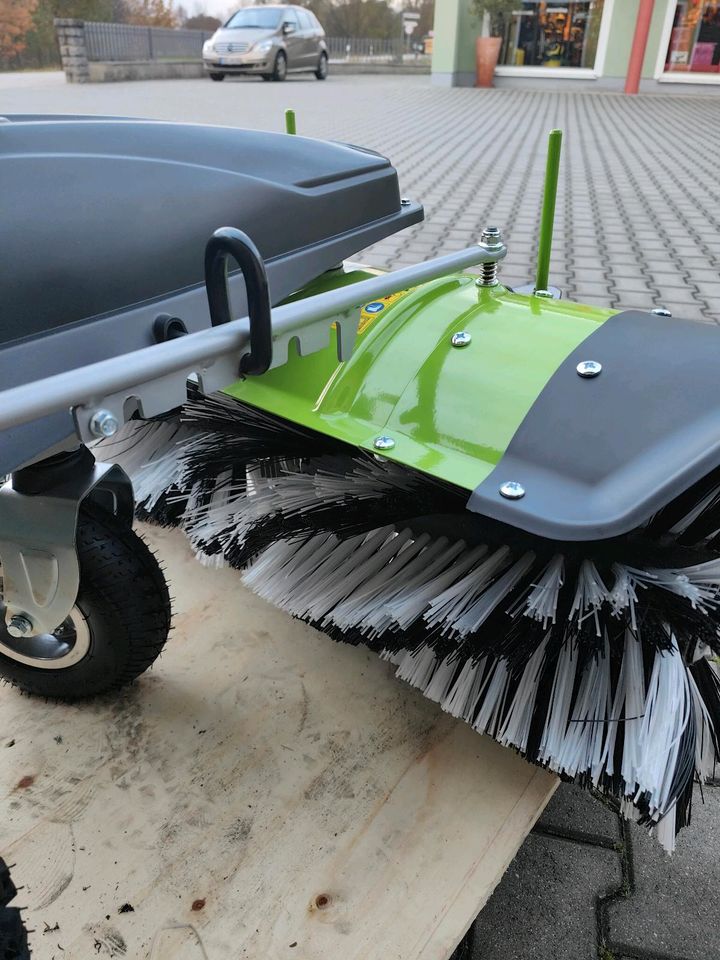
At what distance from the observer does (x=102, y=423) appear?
580mm

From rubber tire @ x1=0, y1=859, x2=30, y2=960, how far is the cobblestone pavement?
1.57ft

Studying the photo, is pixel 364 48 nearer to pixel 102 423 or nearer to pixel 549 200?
pixel 549 200

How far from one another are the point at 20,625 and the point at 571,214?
143 inches

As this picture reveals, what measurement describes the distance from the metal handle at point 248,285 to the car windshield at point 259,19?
38.9ft

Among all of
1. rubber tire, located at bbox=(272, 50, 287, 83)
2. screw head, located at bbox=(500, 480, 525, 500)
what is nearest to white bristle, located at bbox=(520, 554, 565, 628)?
screw head, located at bbox=(500, 480, 525, 500)

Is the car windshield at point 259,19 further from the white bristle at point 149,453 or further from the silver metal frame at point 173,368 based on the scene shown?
the silver metal frame at point 173,368

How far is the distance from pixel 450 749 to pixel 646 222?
348cm

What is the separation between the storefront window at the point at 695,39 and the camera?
28.6ft

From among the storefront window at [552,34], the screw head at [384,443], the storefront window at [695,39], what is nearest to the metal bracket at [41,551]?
the screw head at [384,443]

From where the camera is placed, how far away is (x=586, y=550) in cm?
81

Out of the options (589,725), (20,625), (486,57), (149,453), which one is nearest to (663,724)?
(589,725)

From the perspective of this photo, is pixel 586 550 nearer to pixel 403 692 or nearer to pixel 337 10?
pixel 403 692

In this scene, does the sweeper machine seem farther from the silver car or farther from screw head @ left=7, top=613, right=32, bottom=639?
the silver car

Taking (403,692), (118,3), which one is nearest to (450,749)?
(403,692)
